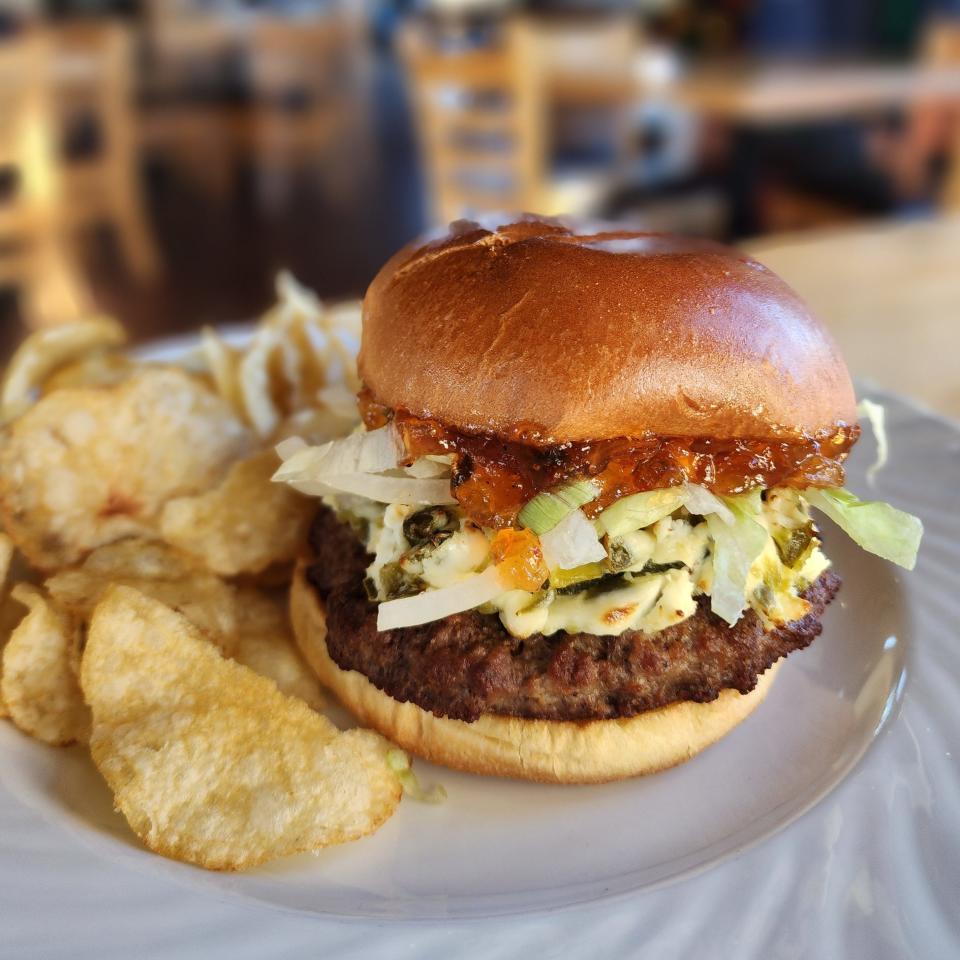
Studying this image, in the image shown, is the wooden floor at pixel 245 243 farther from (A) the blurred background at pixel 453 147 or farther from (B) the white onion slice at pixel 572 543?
(B) the white onion slice at pixel 572 543

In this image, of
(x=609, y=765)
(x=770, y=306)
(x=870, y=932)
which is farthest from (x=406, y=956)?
(x=770, y=306)

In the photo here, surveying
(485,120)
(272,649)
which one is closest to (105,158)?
(485,120)

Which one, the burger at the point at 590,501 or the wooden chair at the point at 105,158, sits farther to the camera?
the wooden chair at the point at 105,158

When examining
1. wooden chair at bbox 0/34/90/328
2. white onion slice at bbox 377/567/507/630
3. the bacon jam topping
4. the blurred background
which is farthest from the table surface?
white onion slice at bbox 377/567/507/630

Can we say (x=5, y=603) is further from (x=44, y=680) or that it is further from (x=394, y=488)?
(x=394, y=488)

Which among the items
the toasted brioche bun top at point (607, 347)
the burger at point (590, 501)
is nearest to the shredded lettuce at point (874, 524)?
the burger at point (590, 501)

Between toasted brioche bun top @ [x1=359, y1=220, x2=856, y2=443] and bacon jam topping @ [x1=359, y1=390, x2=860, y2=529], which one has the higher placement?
toasted brioche bun top @ [x1=359, y1=220, x2=856, y2=443]

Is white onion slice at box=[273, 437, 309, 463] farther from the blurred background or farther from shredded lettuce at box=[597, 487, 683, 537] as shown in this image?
the blurred background
